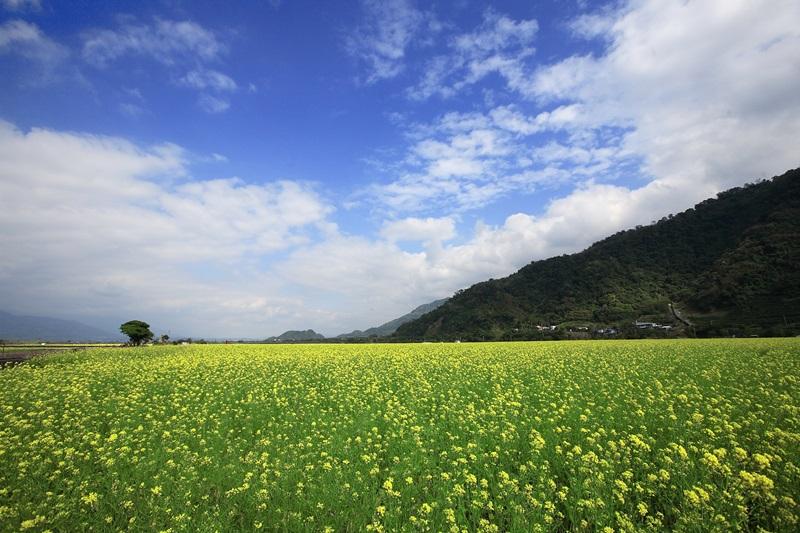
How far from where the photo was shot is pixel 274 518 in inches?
227

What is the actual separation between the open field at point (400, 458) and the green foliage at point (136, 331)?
183 feet

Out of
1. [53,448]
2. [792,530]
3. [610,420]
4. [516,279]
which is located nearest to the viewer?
[792,530]

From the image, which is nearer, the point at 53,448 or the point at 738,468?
the point at 738,468

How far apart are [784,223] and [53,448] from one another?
123986 millimetres

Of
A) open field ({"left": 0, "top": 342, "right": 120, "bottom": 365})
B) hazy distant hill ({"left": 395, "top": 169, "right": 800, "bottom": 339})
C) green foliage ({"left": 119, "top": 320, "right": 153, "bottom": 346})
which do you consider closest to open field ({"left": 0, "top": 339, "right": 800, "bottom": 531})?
open field ({"left": 0, "top": 342, "right": 120, "bottom": 365})

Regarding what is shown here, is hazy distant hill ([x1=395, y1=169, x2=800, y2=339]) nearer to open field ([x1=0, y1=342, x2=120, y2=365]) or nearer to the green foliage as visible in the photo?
the green foliage

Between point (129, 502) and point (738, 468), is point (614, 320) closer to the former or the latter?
point (738, 468)

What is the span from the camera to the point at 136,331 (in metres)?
62.2

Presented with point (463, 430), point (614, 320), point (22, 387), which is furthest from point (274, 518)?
point (614, 320)

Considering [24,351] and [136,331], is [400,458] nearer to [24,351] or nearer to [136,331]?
[24,351]

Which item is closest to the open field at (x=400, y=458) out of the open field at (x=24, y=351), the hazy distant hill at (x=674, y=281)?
the open field at (x=24, y=351)

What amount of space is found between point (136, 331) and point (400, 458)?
70258 mm

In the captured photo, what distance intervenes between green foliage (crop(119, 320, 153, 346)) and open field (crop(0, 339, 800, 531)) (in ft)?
183

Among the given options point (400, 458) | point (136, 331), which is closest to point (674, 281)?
point (400, 458)
